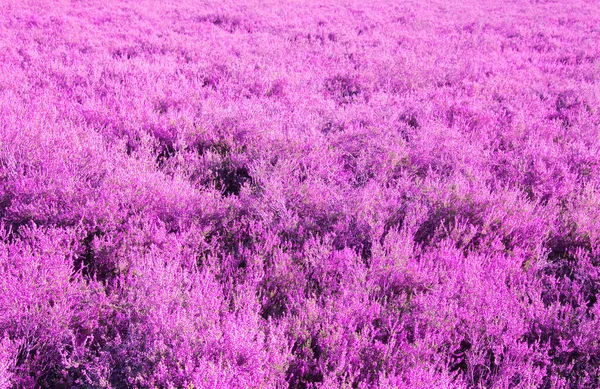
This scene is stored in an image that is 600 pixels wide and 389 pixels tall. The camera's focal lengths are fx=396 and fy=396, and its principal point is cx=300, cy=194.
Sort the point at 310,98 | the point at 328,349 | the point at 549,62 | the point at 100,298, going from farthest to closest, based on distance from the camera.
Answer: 1. the point at 549,62
2. the point at 310,98
3. the point at 100,298
4. the point at 328,349

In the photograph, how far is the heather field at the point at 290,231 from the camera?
6.60ft

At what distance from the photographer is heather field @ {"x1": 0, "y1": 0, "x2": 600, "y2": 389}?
6.60 ft

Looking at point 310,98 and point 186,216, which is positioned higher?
point 310,98

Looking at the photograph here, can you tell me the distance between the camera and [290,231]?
3072mm

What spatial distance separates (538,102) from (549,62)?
3.76 meters

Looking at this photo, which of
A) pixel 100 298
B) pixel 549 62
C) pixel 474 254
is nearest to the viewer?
pixel 100 298

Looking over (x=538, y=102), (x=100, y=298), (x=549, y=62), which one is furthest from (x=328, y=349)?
(x=549, y=62)

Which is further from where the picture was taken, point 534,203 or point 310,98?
point 310,98

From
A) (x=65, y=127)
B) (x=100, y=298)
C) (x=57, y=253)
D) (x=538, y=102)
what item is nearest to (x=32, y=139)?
(x=65, y=127)

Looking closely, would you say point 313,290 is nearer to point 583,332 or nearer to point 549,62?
point 583,332

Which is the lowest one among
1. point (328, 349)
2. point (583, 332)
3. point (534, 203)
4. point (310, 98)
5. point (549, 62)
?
point (328, 349)

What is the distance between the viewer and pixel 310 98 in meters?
6.13

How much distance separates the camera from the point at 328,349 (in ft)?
6.83

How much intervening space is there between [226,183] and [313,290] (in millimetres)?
1778
